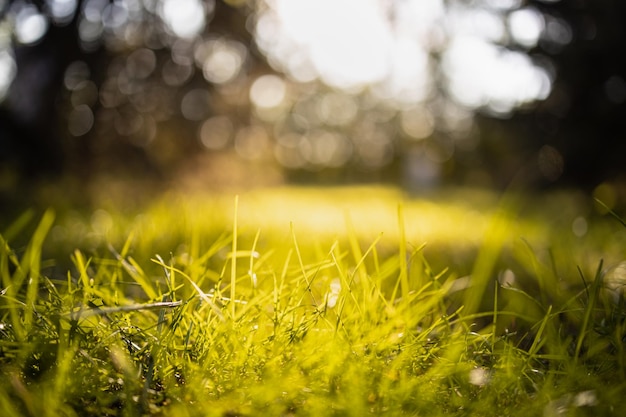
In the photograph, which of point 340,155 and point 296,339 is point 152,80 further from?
point 340,155

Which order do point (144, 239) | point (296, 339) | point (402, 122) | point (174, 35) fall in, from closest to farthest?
point (296, 339) → point (144, 239) → point (174, 35) → point (402, 122)

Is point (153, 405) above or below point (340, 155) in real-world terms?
above

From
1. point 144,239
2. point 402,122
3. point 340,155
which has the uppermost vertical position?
point 144,239

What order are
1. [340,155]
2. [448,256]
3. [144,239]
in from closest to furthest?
[144,239] < [448,256] < [340,155]

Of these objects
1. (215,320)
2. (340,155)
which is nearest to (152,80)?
(215,320)

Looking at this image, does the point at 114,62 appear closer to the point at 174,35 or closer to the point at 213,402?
the point at 174,35

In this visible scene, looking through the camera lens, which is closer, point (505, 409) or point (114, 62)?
point (505, 409)

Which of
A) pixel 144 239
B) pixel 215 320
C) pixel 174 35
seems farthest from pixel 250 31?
pixel 215 320

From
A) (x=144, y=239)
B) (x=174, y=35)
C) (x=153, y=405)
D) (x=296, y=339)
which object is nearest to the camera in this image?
(x=153, y=405)

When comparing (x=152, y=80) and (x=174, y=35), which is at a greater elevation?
(x=174, y=35)
